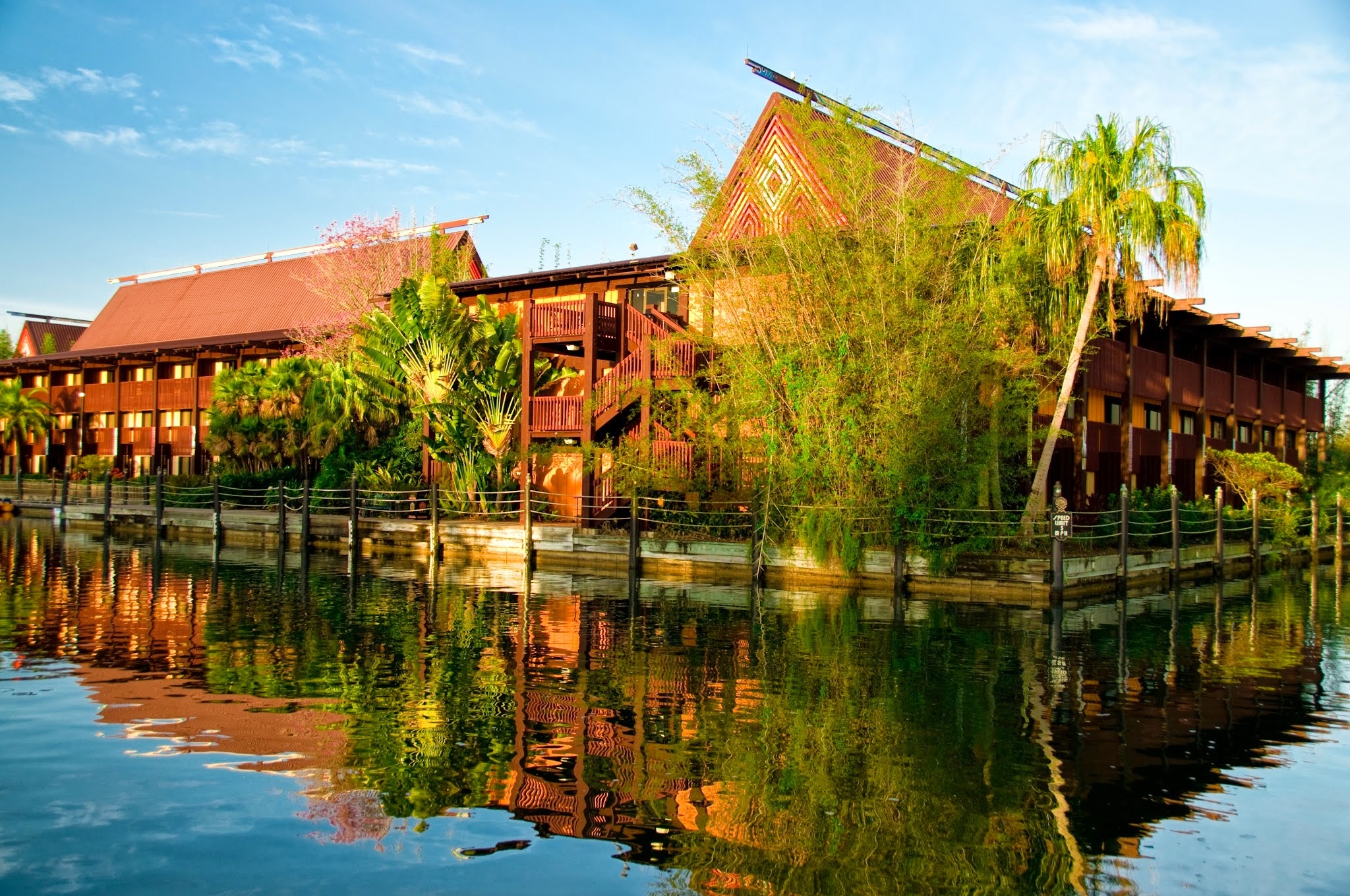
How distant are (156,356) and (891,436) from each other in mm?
40554

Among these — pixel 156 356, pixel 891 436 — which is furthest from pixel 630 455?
pixel 156 356

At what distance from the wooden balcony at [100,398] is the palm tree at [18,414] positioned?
2.57 meters

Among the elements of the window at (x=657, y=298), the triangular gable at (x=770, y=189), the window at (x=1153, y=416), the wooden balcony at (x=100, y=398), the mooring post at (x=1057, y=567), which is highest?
the triangular gable at (x=770, y=189)

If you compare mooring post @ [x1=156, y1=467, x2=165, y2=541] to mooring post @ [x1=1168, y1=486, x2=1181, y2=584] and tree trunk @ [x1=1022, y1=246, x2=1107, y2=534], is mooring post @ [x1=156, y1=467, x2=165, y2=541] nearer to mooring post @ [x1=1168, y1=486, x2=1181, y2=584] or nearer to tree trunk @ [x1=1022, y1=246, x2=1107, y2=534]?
tree trunk @ [x1=1022, y1=246, x2=1107, y2=534]

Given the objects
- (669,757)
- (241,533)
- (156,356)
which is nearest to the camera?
(669,757)

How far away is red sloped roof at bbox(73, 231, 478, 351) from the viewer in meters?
51.9

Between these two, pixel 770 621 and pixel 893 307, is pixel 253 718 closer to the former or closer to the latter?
pixel 770 621

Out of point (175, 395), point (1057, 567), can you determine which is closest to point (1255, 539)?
point (1057, 567)

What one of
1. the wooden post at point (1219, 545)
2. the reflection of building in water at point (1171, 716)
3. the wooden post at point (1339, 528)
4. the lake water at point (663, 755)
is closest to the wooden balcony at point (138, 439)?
the lake water at point (663, 755)

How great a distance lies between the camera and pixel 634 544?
24.9 metres

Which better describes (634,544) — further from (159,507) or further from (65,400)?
(65,400)

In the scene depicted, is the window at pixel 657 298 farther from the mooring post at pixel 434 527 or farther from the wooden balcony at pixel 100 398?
the wooden balcony at pixel 100 398

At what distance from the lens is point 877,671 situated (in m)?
13.3

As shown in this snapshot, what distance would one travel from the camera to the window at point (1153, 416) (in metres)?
34.9
